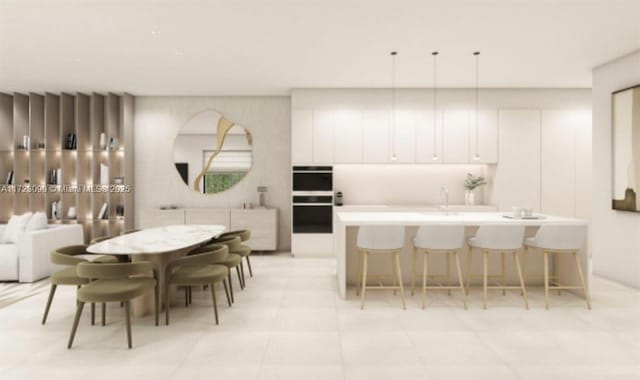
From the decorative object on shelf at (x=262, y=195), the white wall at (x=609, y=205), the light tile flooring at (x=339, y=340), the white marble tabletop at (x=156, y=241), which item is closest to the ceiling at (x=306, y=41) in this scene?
the white wall at (x=609, y=205)

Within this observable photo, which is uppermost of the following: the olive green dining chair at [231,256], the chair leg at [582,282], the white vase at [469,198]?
the white vase at [469,198]

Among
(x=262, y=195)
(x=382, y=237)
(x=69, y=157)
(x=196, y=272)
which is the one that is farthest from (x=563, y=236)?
(x=69, y=157)

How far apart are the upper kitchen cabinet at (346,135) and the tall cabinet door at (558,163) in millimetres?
3252

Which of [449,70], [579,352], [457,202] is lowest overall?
[579,352]

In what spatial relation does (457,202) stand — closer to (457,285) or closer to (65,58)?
(457,285)

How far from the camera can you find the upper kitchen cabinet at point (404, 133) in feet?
21.8

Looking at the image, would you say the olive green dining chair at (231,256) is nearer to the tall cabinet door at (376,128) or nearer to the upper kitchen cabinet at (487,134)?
the tall cabinet door at (376,128)

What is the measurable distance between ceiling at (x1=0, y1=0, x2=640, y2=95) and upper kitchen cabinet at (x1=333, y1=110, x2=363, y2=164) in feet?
1.70

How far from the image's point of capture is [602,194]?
5238mm

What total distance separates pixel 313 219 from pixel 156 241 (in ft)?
10.4

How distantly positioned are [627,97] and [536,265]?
247 cm

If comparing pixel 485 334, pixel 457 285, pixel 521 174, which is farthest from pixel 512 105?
pixel 485 334

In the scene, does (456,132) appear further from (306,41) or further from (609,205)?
(306,41)

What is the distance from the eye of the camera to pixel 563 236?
3965 mm
